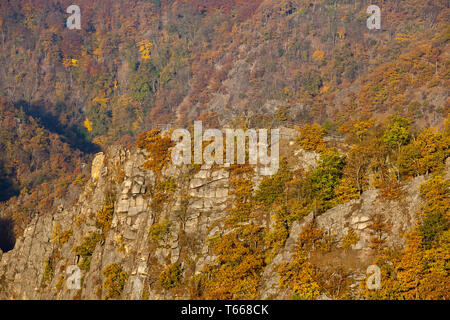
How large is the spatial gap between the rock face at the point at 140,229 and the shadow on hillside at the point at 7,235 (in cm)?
5707

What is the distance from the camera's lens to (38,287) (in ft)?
230

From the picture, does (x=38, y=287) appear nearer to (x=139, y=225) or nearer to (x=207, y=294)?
(x=139, y=225)

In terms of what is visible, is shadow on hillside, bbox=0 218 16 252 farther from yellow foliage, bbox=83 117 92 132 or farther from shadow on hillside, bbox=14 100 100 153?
yellow foliage, bbox=83 117 92 132

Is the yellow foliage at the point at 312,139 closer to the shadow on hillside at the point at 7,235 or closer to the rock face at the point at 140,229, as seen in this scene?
the rock face at the point at 140,229

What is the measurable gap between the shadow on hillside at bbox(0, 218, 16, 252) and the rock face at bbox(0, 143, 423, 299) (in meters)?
57.1

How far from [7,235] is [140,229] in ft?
289

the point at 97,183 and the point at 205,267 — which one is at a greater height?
the point at 97,183

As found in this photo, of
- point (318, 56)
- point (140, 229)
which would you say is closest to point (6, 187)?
point (318, 56)

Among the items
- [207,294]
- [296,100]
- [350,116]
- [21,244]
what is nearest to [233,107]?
[296,100]

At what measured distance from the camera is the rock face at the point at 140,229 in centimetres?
5181

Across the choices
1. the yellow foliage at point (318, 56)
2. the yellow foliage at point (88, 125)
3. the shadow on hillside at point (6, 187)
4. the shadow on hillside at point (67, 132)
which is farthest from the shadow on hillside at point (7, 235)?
the yellow foliage at point (318, 56)

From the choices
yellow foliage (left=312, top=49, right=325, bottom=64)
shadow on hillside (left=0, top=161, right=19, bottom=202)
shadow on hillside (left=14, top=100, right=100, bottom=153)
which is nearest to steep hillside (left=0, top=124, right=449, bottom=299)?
shadow on hillside (left=0, top=161, right=19, bottom=202)

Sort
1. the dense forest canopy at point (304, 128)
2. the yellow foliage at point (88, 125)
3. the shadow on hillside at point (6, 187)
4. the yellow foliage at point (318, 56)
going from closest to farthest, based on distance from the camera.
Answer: the dense forest canopy at point (304, 128) → the shadow on hillside at point (6, 187) → the yellow foliage at point (318, 56) → the yellow foliage at point (88, 125)

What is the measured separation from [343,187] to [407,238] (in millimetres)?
8995
